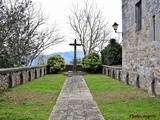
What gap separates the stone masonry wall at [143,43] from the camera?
8.36 meters

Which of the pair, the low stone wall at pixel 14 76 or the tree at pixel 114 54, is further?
the tree at pixel 114 54

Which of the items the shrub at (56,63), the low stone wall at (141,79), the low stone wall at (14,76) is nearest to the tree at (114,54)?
the low stone wall at (141,79)

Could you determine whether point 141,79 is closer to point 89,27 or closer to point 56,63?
point 56,63

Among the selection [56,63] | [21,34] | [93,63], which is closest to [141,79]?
[93,63]

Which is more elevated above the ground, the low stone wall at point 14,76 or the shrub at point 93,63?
the shrub at point 93,63

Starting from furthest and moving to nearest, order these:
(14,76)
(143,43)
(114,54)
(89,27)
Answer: (89,27) → (114,54) → (14,76) → (143,43)

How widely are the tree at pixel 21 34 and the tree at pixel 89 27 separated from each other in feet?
11.4

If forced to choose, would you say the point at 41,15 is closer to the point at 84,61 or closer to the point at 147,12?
the point at 84,61

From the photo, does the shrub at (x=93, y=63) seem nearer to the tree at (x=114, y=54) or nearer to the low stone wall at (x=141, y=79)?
the tree at (x=114, y=54)

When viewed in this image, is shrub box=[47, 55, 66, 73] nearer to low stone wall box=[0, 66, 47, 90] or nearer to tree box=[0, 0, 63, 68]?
tree box=[0, 0, 63, 68]

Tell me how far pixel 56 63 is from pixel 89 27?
36.1 ft

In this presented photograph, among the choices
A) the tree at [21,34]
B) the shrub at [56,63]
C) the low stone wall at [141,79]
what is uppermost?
the tree at [21,34]

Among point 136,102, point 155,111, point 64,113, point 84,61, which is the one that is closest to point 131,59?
point 136,102

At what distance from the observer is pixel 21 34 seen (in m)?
20.8
